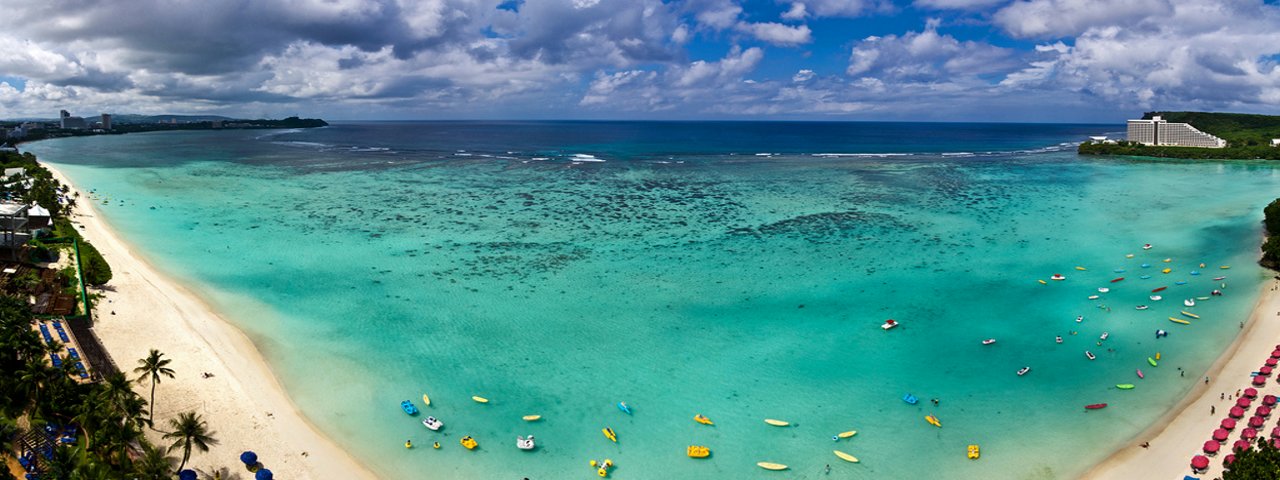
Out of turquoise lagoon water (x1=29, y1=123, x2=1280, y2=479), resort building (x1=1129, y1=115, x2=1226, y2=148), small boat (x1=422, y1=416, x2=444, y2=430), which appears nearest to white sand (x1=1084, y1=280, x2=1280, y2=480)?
turquoise lagoon water (x1=29, y1=123, x2=1280, y2=479)

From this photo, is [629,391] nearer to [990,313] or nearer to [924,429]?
[924,429]

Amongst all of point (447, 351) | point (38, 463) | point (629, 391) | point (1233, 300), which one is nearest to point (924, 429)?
point (629, 391)

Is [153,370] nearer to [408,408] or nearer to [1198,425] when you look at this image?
[408,408]

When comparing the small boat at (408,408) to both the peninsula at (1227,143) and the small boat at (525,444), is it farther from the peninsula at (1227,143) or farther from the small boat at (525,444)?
the peninsula at (1227,143)

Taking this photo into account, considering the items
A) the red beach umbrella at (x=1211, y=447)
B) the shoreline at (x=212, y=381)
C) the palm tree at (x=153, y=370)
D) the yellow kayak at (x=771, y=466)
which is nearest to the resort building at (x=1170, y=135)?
the red beach umbrella at (x=1211, y=447)

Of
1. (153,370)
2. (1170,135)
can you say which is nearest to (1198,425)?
(153,370)
